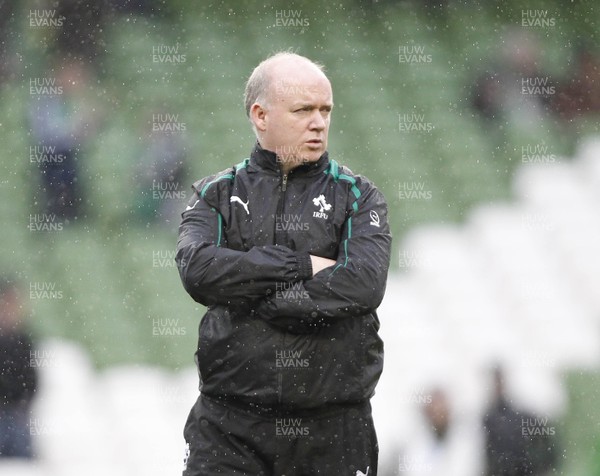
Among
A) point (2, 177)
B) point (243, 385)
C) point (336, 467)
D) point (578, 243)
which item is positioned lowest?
point (336, 467)

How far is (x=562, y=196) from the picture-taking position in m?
4.77

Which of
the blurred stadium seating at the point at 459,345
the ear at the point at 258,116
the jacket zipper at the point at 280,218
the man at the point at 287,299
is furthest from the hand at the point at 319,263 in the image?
the blurred stadium seating at the point at 459,345

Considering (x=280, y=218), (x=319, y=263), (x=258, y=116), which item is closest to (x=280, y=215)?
(x=280, y=218)

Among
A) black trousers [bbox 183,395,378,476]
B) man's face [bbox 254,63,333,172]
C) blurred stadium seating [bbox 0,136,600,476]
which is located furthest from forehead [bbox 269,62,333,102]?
blurred stadium seating [bbox 0,136,600,476]

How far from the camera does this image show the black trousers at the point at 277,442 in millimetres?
2449

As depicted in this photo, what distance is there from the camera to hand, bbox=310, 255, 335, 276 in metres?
2.46

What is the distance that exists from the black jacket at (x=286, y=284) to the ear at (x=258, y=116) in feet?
0.27

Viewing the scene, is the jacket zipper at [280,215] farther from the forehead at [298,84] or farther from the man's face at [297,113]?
the forehead at [298,84]

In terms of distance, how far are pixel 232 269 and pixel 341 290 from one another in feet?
0.82

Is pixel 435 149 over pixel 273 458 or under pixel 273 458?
over

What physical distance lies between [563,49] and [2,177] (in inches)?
101

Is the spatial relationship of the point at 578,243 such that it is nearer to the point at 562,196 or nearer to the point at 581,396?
the point at 562,196

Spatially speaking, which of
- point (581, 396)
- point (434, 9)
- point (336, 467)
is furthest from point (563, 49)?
point (336, 467)

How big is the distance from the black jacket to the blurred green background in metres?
2.09
